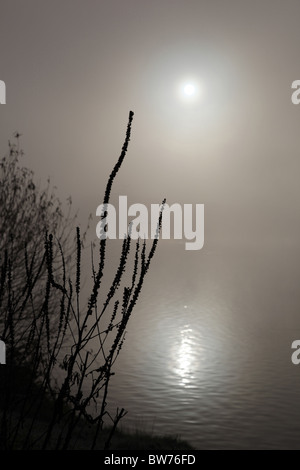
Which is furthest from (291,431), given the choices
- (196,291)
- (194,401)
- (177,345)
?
(196,291)

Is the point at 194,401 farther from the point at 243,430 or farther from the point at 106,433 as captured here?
the point at 106,433

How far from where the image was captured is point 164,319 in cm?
11644

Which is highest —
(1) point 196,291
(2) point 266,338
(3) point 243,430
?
(1) point 196,291

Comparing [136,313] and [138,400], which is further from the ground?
[136,313]

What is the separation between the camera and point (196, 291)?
183375mm

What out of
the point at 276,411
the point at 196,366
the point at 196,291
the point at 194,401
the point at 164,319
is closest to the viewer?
the point at 276,411

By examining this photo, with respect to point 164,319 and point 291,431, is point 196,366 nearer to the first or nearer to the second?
point 291,431
